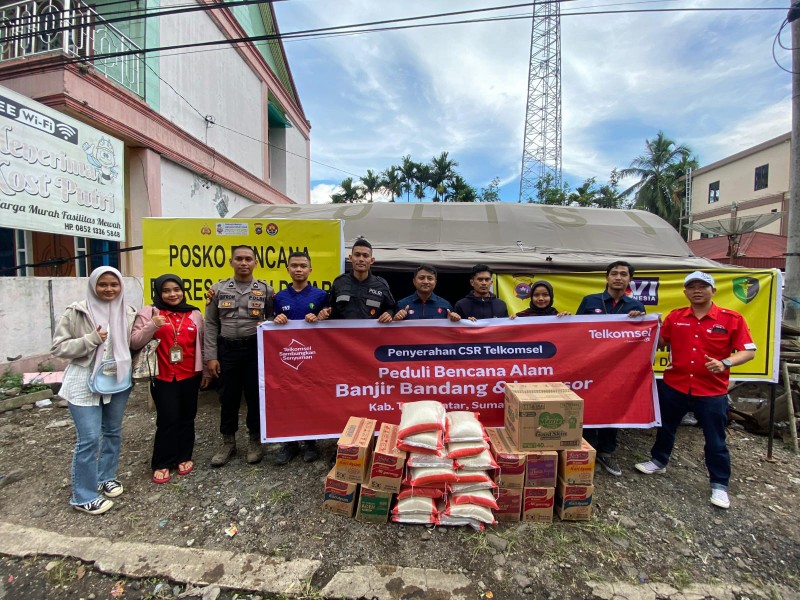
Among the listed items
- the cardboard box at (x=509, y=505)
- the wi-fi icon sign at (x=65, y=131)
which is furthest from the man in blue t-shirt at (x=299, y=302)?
the wi-fi icon sign at (x=65, y=131)

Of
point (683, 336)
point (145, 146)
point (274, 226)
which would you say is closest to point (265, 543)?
point (274, 226)

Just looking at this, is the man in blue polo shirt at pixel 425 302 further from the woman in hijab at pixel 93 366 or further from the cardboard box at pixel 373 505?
the woman in hijab at pixel 93 366

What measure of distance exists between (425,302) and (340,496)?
5.76 ft

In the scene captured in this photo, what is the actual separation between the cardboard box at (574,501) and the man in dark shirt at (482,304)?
4.85ft

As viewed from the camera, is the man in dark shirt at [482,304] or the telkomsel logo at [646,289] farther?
the telkomsel logo at [646,289]

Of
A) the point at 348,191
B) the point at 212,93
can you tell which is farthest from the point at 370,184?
the point at 212,93

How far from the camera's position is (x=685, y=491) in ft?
10.4

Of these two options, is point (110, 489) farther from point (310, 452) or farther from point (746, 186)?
point (746, 186)

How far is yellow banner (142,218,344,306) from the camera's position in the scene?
4418 millimetres

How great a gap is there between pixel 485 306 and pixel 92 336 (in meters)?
3.08

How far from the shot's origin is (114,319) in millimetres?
2762

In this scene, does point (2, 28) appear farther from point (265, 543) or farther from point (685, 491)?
point (685, 491)

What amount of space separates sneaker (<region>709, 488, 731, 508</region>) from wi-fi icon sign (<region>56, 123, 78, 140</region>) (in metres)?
8.58

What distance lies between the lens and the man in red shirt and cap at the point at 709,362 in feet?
9.68
